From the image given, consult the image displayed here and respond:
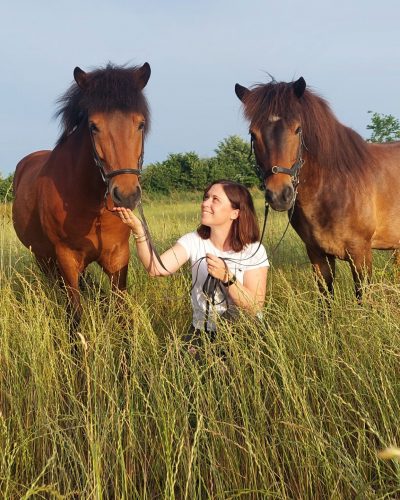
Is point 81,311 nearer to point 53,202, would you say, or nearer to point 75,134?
point 53,202

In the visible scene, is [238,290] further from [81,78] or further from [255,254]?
[81,78]

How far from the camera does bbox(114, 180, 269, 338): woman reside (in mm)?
2814

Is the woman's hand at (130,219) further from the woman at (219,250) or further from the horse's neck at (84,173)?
the horse's neck at (84,173)

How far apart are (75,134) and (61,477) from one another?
8.32 ft

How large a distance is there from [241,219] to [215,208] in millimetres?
180

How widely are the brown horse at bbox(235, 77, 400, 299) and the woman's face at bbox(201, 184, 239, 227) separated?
0.54 meters

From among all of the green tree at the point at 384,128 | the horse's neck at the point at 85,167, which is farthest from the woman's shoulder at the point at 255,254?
the green tree at the point at 384,128

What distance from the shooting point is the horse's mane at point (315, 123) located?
11.6 feet

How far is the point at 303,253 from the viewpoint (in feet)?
20.7

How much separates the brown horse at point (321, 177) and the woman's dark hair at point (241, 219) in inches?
16.2

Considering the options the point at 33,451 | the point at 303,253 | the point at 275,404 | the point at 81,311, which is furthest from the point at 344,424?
the point at 303,253

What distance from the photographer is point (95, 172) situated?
11.0 ft

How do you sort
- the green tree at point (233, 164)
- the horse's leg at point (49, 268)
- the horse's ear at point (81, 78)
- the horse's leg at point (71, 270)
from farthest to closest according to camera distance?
the green tree at point (233, 164), the horse's leg at point (49, 268), the horse's leg at point (71, 270), the horse's ear at point (81, 78)

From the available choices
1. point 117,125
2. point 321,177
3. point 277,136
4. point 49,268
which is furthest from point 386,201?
point 49,268
